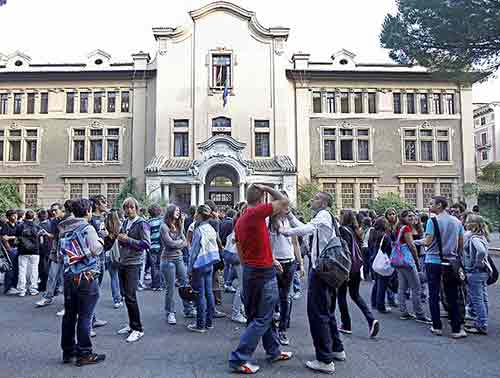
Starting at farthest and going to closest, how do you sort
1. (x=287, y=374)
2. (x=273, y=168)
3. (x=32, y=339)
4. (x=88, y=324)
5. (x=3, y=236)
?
(x=273, y=168), (x=3, y=236), (x=32, y=339), (x=88, y=324), (x=287, y=374)

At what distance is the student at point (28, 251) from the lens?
29.2 ft

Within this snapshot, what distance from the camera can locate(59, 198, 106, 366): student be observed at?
4902 millimetres

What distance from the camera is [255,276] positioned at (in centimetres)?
468

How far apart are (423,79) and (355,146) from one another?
22.0 feet

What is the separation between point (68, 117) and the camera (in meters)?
29.5

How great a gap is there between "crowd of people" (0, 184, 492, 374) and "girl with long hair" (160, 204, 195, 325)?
16 millimetres

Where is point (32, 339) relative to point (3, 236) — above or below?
below

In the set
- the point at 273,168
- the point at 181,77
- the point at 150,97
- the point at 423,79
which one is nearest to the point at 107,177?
the point at 150,97

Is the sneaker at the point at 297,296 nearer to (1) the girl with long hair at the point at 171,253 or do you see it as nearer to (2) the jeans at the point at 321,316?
(1) the girl with long hair at the point at 171,253

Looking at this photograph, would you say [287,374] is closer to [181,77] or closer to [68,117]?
[181,77]

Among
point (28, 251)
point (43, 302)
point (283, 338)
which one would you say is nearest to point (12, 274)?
point (28, 251)

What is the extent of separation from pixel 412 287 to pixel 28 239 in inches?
295

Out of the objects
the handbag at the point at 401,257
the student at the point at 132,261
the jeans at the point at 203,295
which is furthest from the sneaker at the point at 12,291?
the handbag at the point at 401,257

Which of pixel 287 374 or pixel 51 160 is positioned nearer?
pixel 287 374
